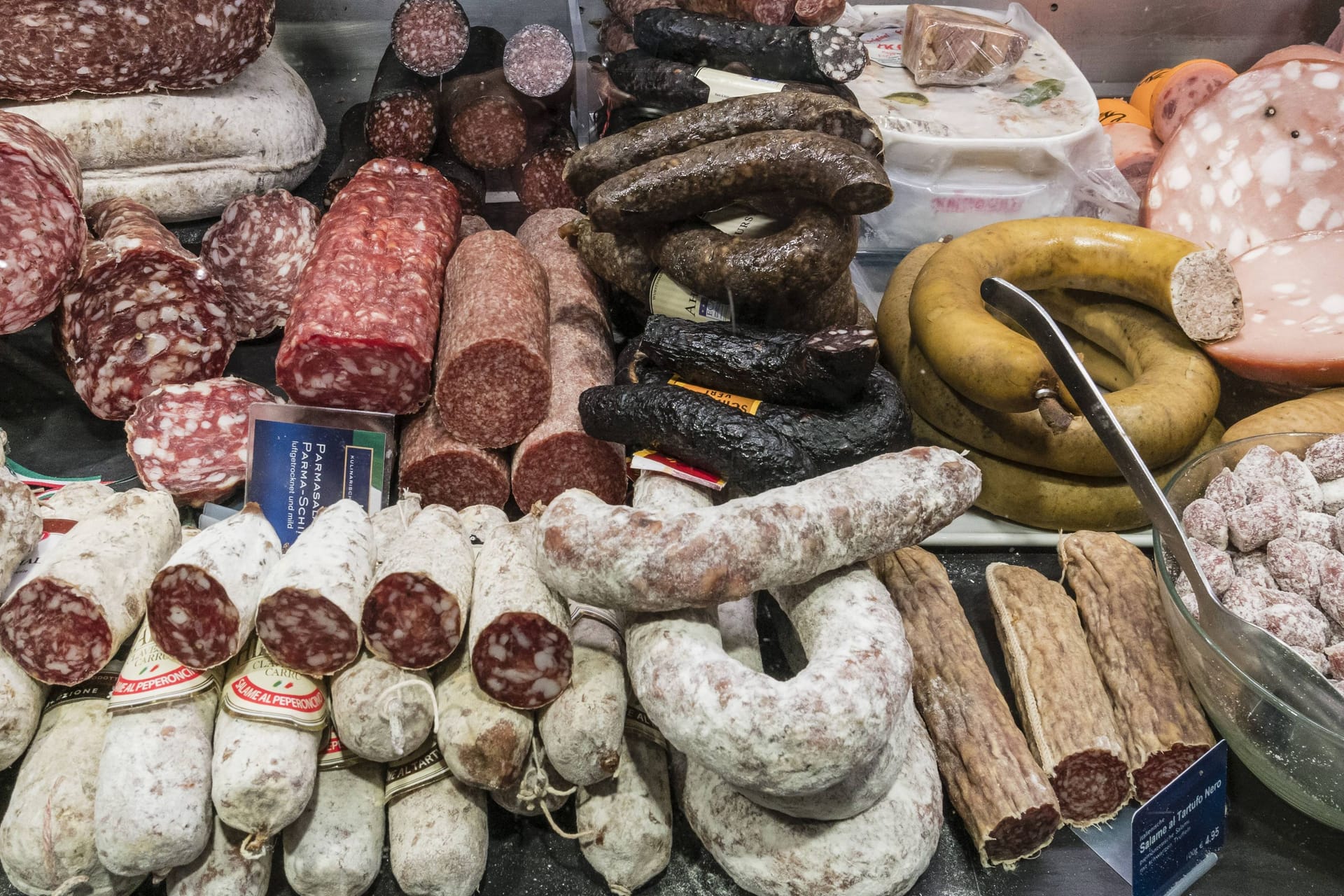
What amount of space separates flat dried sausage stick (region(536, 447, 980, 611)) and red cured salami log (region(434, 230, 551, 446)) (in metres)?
0.59

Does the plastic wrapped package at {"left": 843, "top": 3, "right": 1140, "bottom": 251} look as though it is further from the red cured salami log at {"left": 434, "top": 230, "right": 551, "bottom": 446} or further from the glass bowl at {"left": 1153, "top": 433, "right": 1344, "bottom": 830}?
the glass bowl at {"left": 1153, "top": 433, "right": 1344, "bottom": 830}

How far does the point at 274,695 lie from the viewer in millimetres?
1904

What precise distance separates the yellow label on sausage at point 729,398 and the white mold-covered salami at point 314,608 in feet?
2.99

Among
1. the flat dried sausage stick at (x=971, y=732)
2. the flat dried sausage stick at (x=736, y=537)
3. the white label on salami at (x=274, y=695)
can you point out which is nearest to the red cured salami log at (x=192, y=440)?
the white label on salami at (x=274, y=695)

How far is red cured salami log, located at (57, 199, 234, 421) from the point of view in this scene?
2770 millimetres

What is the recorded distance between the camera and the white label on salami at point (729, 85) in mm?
2854

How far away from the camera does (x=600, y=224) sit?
2.60 metres

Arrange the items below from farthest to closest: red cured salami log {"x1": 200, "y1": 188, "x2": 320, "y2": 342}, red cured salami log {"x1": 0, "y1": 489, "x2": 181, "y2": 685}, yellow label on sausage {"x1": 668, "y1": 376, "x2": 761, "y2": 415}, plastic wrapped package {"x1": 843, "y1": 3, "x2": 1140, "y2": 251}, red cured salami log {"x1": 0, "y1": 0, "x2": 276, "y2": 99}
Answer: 1. plastic wrapped package {"x1": 843, "y1": 3, "x2": 1140, "y2": 251}
2. red cured salami log {"x1": 200, "y1": 188, "x2": 320, "y2": 342}
3. red cured salami log {"x1": 0, "y1": 0, "x2": 276, "y2": 99}
4. yellow label on sausage {"x1": 668, "y1": 376, "x2": 761, "y2": 415}
5. red cured salami log {"x1": 0, "y1": 489, "x2": 181, "y2": 685}

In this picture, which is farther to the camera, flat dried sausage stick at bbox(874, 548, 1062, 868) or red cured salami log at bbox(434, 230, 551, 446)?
red cured salami log at bbox(434, 230, 551, 446)

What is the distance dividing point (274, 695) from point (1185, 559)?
197 cm

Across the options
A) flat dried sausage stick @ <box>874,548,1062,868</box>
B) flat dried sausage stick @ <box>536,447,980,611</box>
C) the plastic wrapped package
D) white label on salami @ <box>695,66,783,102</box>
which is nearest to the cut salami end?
flat dried sausage stick @ <box>536,447,980,611</box>

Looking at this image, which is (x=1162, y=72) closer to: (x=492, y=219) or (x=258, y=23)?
(x=492, y=219)

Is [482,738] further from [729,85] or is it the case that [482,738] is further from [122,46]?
[122,46]

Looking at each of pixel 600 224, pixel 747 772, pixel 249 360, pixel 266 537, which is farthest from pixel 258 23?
pixel 747 772
